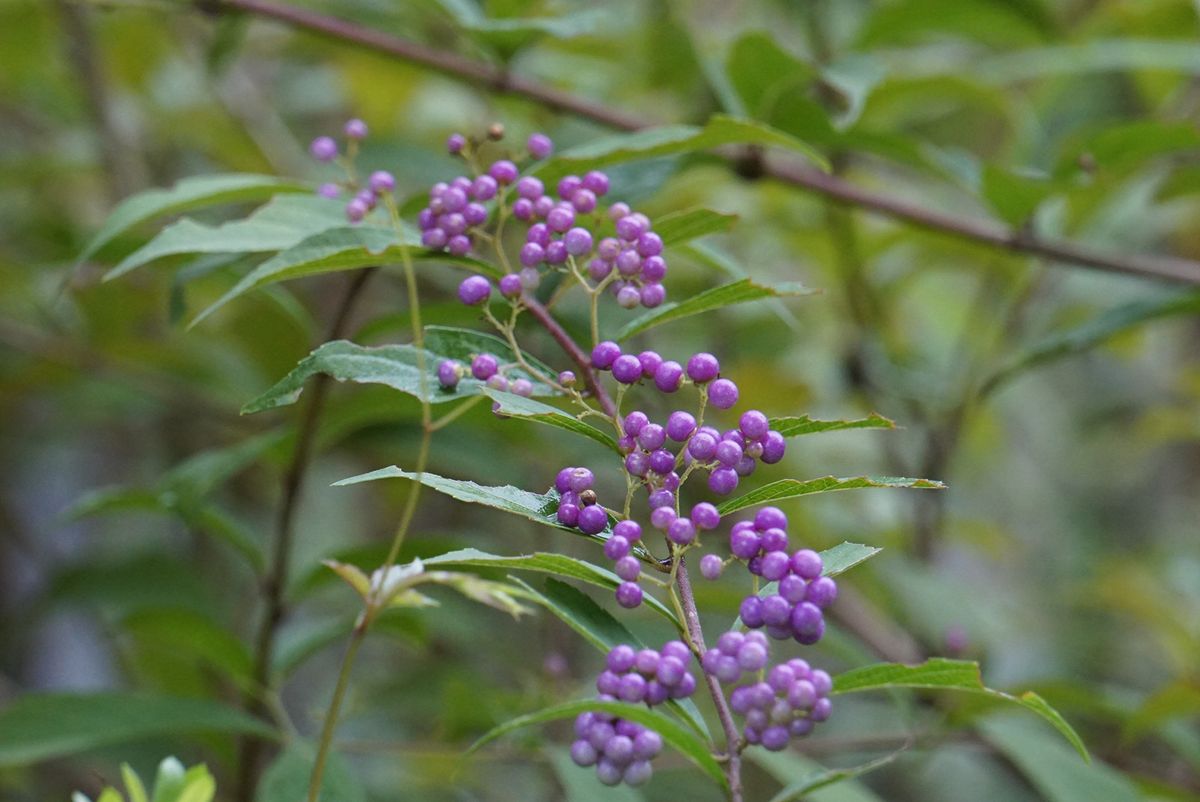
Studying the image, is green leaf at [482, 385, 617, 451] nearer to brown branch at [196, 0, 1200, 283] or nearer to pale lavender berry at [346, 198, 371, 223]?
pale lavender berry at [346, 198, 371, 223]

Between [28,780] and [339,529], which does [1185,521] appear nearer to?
[339,529]

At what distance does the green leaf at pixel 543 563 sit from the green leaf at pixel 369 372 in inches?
3.0

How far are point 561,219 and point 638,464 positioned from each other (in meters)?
0.15

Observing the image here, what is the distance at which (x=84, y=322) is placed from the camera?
127 centimetres

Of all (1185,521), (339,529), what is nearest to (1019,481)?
(1185,521)

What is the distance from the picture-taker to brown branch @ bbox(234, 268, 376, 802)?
84 cm

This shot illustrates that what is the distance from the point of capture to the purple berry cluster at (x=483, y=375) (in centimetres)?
56

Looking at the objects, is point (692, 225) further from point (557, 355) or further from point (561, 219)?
point (557, 355)

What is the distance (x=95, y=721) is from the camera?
33.9 inches

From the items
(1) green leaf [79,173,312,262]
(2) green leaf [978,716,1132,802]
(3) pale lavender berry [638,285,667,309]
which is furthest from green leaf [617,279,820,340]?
(2) green leaf [978,716,1132,802]

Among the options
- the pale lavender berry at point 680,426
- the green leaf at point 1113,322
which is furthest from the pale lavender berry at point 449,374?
the green leaf at point 1113,322

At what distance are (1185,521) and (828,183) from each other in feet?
5.79

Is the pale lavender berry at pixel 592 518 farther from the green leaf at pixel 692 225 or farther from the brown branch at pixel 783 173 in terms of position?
the brown branch at pixel 783 173

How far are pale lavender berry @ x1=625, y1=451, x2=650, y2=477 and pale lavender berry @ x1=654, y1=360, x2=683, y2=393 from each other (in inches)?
1.3
